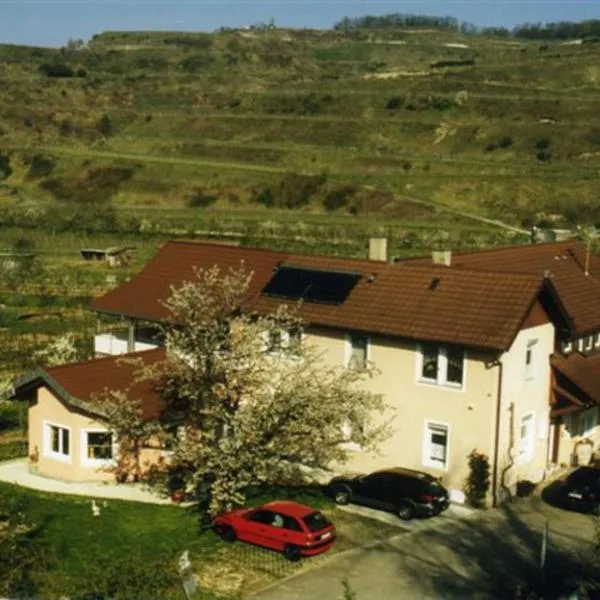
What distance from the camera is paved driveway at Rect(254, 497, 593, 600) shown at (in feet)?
68.3

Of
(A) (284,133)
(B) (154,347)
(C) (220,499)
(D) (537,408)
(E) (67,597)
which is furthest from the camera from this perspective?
(A) (284,133)

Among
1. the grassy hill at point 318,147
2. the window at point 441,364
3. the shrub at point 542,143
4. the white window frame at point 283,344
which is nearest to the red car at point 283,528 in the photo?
the white window frame at point 283,344

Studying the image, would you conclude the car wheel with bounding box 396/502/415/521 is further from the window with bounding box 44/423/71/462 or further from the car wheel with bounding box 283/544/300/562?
the window with bounding box 44/423/71/462

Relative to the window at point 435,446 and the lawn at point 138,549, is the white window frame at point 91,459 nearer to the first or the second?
the lawn at point 138,549

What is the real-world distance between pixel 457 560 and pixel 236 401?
6.02 meters

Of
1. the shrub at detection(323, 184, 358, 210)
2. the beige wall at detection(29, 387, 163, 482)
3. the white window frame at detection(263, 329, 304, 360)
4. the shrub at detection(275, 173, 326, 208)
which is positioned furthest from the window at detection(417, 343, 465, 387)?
the shrub at detection(275, 173, 326, 208)

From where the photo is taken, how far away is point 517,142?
10138 cm

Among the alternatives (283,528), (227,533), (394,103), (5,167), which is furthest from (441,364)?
(394,103)

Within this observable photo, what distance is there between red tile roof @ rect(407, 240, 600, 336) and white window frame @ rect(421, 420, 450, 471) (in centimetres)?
457

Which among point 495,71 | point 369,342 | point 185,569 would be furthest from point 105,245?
point 495,71

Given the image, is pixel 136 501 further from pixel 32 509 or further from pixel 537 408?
pixel 537 408

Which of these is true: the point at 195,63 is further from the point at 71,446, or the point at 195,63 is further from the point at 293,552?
the point at 293,552

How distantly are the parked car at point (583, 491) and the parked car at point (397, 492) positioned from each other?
10.3 ft

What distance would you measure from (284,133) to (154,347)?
277 ft
